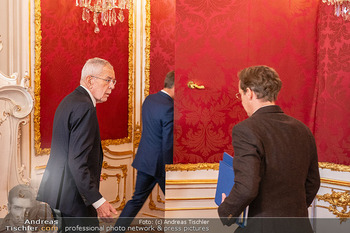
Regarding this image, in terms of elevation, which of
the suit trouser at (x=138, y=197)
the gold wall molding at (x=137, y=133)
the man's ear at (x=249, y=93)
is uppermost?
the man's ear at (x=249, y=93)

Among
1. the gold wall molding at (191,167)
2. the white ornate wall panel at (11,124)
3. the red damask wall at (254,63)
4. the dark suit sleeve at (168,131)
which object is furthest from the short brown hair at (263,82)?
the white ornate wall panel at (11,124)

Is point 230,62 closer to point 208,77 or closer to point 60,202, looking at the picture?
point 208,77

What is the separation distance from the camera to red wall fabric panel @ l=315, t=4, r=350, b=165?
128 inches

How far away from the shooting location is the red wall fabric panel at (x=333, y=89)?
128 inches

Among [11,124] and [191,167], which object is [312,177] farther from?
[11,124]

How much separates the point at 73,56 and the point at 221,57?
1357mm

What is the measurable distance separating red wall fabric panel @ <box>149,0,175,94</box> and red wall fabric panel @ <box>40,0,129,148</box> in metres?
0.28

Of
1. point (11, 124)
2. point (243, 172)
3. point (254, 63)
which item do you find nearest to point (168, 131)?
point (254, 63)

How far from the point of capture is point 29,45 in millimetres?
3275

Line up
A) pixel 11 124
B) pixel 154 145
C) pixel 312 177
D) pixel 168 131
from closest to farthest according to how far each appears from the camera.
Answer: pixel 312 177, pixel 11 124, pixel 168 131, pixel 154 145

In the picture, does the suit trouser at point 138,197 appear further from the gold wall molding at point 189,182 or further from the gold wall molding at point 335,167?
the gold wall molding at point 335,167

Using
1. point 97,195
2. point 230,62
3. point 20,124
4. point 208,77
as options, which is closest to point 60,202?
point 97,195

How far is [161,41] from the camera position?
166 inches

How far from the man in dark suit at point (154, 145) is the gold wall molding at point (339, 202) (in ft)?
4.28
